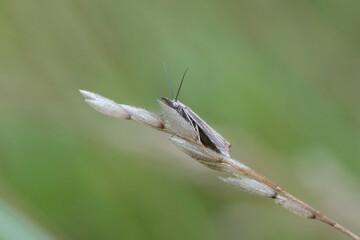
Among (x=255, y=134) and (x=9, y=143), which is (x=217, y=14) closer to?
(x=255, y=134)

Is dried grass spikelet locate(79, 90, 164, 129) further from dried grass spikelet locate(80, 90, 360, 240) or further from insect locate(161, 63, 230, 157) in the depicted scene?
insect locate(161, 63, 230, 157)

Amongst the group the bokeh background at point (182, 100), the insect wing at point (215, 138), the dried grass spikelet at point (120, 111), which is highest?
the bokeh background at point (182, 100)

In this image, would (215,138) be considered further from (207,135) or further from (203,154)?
(203,154)

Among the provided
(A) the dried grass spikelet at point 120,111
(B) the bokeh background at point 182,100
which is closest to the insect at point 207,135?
(A) the dried grass spikelet at point 120,111

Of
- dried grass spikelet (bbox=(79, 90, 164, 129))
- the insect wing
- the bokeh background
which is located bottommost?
dried grass spikelet (bbox=(79, 90, 164, 129))

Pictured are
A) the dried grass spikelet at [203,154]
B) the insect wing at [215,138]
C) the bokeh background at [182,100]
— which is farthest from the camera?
the bokeh background at [182,100]

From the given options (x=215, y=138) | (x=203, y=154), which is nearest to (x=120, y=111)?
(x=203, y=154)

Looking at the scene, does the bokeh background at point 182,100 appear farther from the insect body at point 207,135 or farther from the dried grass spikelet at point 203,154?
the dried grass spikelet at point 203,154

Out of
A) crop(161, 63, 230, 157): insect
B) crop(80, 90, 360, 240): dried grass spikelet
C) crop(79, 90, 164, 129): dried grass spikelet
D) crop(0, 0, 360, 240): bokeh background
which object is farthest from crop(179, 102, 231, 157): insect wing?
crop(0, 0, 360, 240): bokeh background
